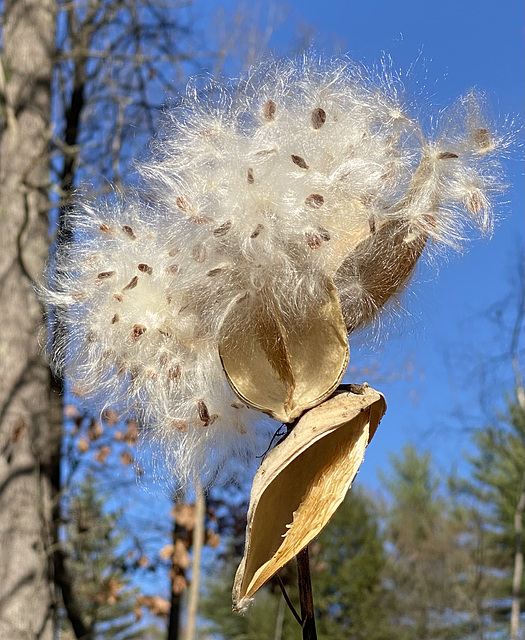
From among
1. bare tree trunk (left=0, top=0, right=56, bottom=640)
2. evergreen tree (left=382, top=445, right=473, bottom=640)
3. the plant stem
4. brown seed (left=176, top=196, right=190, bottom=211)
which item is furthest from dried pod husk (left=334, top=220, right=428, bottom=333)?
evergreen tree (left=382, top=445, right=473, bottom=640)

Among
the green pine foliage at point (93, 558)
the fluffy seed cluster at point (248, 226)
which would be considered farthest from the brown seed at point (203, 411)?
the green pine foliage at point (93, 558)

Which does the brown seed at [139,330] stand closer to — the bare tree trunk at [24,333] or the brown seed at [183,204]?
the brown seed at [183,204]

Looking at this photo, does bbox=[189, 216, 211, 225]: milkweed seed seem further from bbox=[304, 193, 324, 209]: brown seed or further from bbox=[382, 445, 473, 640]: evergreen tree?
bbox=[382, 445, 473, 640]: evergreen tree

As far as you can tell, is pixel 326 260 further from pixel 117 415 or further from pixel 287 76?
pixel 117 415

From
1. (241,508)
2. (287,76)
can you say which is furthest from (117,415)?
(241,508)

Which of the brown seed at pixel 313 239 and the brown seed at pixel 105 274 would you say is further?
the brown seed at pixel 105 274

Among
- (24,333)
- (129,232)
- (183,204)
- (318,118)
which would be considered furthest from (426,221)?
(24,333)

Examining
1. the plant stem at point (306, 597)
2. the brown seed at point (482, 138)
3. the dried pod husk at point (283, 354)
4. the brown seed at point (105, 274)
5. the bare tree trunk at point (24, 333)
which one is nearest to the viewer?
the plant stem at point (306, 597)
